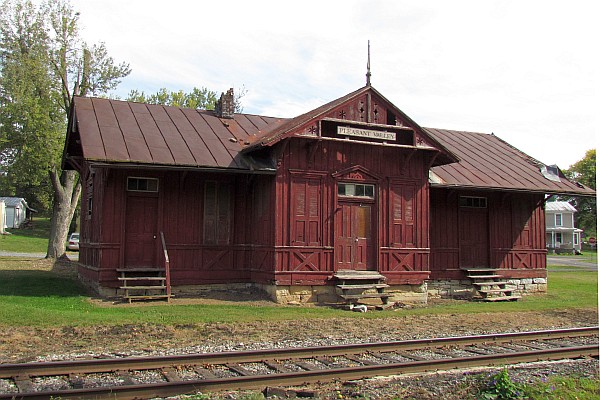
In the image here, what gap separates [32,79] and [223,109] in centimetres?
1338

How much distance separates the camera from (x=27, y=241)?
45719mm

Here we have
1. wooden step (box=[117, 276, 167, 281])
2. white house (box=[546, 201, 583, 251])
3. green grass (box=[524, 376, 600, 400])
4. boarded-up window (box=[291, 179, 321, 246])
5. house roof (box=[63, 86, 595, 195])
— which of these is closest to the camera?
green grass (box=[524, 376, 600, 400])

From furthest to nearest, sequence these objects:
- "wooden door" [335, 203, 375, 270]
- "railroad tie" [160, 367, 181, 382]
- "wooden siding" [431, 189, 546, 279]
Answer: "wooden siding" [431, 189, 546, 279]
"wooden door" [335, 203, 375, 270]
"railroad tie" [160, 367, 181, 382]

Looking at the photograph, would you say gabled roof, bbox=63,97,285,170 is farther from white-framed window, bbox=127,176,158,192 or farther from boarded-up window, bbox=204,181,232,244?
boarded-up window, bbox=204,181,232,244

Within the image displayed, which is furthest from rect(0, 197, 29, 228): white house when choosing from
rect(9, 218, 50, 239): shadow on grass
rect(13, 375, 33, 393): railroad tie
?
rect(13, 375, 33, 393): railroad tie

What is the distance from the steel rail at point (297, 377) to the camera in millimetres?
6375

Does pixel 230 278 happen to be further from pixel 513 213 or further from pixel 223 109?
pixel 513 213

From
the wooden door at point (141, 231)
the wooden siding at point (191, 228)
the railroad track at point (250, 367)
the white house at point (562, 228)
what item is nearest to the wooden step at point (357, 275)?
the wooden siding at point (191, 228)

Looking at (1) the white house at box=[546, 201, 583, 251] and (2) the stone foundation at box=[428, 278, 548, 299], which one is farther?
(1) the white house at box=[546, 201, 583, 251]

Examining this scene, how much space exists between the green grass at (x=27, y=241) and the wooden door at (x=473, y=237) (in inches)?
1160

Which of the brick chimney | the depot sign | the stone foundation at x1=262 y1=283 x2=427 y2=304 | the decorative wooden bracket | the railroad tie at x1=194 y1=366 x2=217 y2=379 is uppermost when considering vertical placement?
the brick chimney

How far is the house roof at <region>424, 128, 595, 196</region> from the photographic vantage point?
750 inches

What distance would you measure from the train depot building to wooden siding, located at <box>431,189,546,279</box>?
1.54 ft

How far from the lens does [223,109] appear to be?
20297 mm
